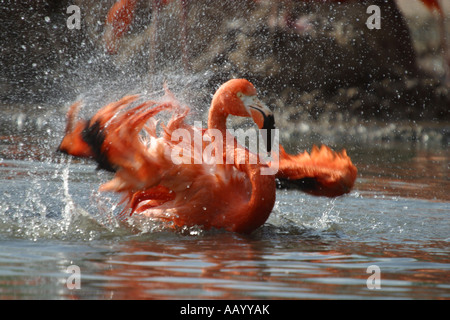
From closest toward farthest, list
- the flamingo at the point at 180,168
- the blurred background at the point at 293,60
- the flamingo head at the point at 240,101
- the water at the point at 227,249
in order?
the water at the point at 227,249
the flamingo at the point at 180,168
the flamingo head at the point at 240,101
the blurred background at the point at 293,60

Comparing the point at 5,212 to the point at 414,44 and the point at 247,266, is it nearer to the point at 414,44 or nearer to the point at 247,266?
the point at 247,266

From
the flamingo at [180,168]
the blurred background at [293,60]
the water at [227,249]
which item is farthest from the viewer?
the blurred background at [293,60]

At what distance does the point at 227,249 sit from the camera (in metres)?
4.24

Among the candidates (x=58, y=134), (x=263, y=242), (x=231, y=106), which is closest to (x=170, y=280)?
(x=263, y=242)

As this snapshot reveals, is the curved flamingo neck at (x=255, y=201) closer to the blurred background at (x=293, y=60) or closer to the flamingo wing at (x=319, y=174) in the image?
the flamingo wing at (x=319, y=174)

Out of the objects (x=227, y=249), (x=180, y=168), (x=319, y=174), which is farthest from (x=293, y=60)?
(x=227, y=249)

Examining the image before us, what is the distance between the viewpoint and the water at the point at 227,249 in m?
3.31

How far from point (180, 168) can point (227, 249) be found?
2.19 feet

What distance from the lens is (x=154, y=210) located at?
485cm

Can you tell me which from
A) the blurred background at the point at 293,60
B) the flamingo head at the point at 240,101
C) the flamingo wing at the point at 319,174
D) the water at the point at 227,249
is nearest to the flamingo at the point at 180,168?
the flamingo head at the point at 240,101

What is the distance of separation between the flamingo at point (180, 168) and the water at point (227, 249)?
0.47 ft

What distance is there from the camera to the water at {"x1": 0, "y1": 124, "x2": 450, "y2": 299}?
130 inches

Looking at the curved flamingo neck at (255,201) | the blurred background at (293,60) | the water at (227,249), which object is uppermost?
the blurred background at (293,60)

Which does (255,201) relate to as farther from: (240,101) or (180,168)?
(240,101)
